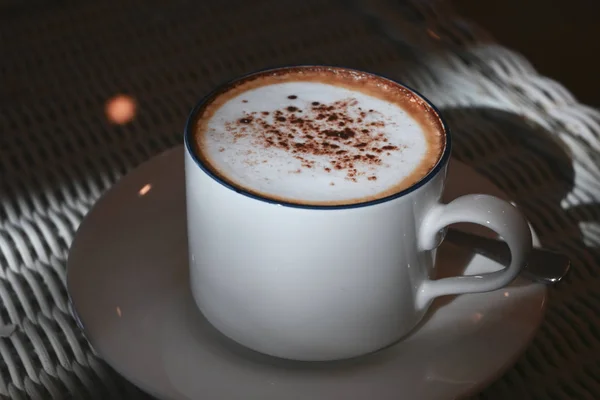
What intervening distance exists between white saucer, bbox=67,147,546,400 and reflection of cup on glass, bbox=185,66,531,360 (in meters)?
0.01

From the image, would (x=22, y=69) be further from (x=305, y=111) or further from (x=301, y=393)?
(x=301, y=393)

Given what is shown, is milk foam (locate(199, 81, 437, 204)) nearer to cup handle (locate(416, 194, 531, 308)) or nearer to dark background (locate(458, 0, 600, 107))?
cup handle (locate(416, 194, 531, 308))

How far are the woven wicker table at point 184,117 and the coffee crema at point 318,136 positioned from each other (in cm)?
18

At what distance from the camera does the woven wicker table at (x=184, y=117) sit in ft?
1.83

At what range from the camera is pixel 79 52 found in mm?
857

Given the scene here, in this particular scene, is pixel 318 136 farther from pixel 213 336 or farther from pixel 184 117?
pixel 184 117

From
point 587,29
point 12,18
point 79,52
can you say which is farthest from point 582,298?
point 587,29

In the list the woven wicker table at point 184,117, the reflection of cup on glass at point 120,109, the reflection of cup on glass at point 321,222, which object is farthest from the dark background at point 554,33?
the reflection of cup on glass at point 321,222

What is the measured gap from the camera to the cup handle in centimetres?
46

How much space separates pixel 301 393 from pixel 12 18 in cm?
65

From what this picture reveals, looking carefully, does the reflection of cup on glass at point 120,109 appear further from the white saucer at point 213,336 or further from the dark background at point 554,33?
the dark background at point 554,33

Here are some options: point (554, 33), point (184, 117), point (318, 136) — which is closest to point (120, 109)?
point (184, 117)

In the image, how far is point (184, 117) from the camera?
0.77 metres

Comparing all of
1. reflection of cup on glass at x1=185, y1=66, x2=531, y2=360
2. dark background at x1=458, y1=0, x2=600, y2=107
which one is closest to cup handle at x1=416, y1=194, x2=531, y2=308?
reflection of cup on glass at x1=185, y1=66, x2=531, y2=360
